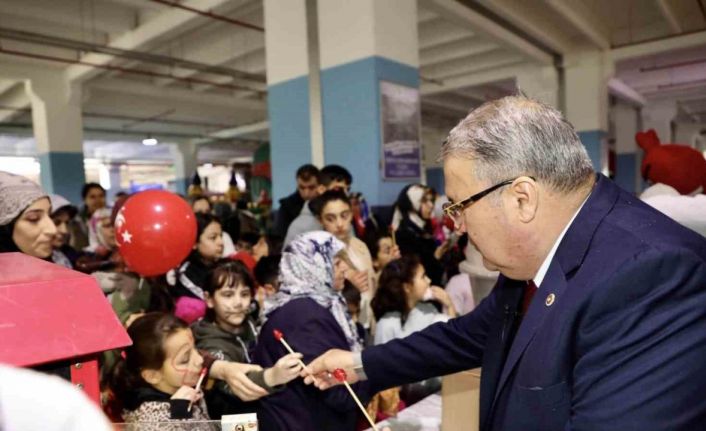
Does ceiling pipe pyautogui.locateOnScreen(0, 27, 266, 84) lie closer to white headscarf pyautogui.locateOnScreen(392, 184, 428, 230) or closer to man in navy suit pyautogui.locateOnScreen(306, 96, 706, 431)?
white headscarf pyautogui.locateOnScreen(392, 184, 428, 230)

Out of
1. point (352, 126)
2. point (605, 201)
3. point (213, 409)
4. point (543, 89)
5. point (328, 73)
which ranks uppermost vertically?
point (543, 89)

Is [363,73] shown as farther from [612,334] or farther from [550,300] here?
[612,334]

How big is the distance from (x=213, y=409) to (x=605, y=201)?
62.5 inches

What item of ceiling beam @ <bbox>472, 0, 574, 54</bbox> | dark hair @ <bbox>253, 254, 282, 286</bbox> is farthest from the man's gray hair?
ceiling beam @ <bbox>472, 0, 574, 54</bbox>

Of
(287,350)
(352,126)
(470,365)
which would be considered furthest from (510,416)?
(352,126)

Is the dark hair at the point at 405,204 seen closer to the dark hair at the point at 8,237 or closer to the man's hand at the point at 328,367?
the man's hand at the point at 328,367

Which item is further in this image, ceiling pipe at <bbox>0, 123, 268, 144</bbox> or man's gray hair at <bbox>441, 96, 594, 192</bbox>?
ceiling pipe at <bbox>0, 123, 268, 144</bbox>

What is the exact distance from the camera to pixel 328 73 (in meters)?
4.31

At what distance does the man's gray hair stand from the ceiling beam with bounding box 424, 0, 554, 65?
14.4ft

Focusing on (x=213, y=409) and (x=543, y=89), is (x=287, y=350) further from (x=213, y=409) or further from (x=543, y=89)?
(x=543, y=89)

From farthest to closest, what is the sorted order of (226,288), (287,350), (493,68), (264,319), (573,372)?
1. (493,68)
2. (226,288)
3. (264,319)
4. (287,350)
5. (573,372)

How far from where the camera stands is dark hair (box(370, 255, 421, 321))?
8.40 ft

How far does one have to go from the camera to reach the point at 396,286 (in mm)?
2566

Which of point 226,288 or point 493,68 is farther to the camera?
point 493,68
